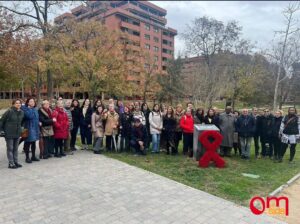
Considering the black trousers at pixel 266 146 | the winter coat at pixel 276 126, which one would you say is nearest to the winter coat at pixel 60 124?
the black trousers at pixel 266 146

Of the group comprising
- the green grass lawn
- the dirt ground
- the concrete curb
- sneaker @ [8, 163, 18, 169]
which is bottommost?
the dirt ground

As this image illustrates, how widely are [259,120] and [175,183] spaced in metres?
4.82

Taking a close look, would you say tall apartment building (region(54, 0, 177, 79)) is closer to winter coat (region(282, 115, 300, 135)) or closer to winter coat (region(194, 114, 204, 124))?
winter coat (region(194, 114, 204, 124))

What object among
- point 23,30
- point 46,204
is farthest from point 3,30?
point 46,204

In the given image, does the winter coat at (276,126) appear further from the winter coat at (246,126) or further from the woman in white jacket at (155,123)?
the woman in white jacket at (155,123)

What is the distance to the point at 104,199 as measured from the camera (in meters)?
5.31

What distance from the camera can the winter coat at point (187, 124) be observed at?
939 cm

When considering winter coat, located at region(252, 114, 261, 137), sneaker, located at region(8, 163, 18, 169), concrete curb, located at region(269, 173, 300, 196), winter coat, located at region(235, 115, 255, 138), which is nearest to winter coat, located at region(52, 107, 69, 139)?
sneaker, located at region(8, 163, 18, 169)

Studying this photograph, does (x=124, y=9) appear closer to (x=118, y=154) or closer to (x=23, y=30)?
(x=23, y=30)

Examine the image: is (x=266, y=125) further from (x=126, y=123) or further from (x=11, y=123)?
(x=11, y=123)

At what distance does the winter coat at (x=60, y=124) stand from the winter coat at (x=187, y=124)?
12.9 feet

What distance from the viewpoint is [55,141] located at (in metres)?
8.87

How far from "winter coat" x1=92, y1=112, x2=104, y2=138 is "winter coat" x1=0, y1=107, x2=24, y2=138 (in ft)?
8.45

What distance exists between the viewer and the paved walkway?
4539 mm
